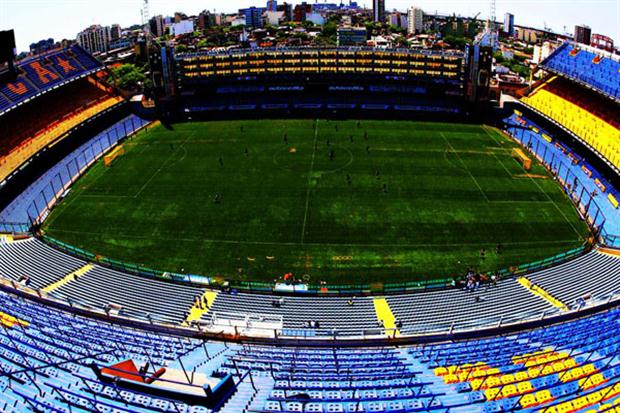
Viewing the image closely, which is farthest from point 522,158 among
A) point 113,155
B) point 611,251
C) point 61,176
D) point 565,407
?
point 61,176

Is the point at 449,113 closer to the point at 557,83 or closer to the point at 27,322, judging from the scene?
the point at 557,83

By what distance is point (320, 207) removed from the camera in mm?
55781

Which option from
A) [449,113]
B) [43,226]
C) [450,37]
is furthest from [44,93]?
[450,37]

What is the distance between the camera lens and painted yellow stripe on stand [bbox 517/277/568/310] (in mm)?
38094

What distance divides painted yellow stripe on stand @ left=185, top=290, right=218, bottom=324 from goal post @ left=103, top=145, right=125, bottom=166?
37.7 m

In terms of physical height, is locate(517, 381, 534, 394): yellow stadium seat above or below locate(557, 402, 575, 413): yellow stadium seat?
below

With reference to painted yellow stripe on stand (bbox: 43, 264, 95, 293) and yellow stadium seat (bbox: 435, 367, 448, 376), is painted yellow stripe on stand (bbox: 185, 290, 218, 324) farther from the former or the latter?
yellow stadium seat (bbox: 435, 367, 448, 376)

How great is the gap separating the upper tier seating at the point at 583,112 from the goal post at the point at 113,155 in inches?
2828

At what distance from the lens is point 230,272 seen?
147 feet

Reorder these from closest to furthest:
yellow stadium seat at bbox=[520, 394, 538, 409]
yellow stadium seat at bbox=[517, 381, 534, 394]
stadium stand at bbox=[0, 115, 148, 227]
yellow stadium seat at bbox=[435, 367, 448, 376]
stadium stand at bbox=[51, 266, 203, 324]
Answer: yellow stadium seat at bbox=[520, 394, 538, 409] < yellow stadium seat at bbox=[517, 381, 534, 394] < yellow stadium seat at bbox=[435, 367, 448, 376] < stadium stand at bbox=[51, 266, 203, 324] < stadium stand at bbox=[0, 115, 148, 227]

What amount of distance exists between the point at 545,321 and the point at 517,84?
76.6m

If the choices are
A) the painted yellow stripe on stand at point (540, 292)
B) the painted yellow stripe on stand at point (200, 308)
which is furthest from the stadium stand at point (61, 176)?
the painted yellow stripe on stand at point (540, 292)

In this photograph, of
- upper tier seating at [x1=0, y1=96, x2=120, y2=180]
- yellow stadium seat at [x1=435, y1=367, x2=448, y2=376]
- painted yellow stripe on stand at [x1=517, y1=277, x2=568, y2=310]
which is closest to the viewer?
yellow stadium seat at [x1=435, y1=367, x2=448, y2=376]

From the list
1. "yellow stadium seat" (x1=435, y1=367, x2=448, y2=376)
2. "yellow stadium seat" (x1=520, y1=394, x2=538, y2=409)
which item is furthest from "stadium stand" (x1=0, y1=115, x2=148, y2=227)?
"yellow stadium seat" (x1=520, y1=394, x2=538, y2=409)
